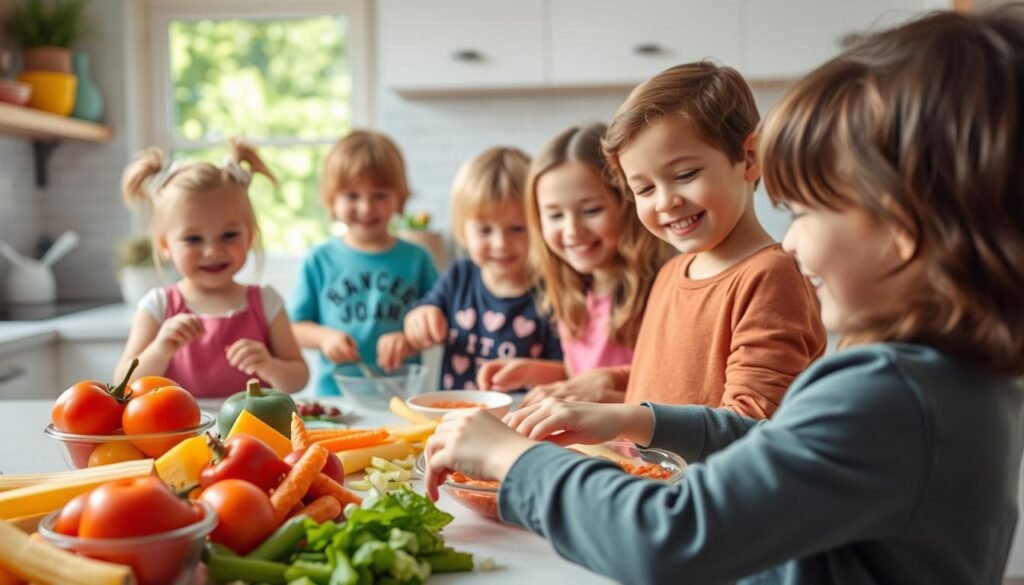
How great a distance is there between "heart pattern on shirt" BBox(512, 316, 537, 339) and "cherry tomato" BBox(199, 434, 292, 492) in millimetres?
1325

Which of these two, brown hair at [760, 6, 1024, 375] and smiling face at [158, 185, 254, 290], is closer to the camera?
brown hair at [760, 6, 1024, 375]

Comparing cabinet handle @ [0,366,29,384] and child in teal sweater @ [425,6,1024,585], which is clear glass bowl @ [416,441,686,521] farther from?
cabinet handle @ [0,366,29,384]

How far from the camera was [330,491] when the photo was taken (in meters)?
0.97

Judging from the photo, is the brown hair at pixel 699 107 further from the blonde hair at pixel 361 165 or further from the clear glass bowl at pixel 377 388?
the blonde hair at pixel 361 165

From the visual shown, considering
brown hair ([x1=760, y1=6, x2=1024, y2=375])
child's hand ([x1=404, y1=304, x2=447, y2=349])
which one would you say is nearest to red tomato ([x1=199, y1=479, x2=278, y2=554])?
brown hair ([x1=760, y1=6, x2=1024, y2=375])

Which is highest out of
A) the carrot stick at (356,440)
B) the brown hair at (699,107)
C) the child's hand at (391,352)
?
the brown hair at (699,107)

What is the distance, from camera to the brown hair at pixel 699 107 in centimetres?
133

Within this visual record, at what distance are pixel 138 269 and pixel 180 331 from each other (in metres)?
1.87

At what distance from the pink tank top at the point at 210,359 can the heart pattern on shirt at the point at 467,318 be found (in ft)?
1.61

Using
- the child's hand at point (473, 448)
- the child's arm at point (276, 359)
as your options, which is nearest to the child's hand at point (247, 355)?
the child's arm at point (276, 359)

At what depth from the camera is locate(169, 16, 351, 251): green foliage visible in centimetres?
399

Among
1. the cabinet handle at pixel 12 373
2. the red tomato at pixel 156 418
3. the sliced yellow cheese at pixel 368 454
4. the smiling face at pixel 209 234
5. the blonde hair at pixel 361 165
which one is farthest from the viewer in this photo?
the cabinet handle at pixel 12 373

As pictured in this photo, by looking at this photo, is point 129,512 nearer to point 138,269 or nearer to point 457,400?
point 457,400

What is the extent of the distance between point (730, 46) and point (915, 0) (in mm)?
654
